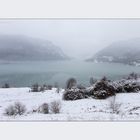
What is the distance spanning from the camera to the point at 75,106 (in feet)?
19.0

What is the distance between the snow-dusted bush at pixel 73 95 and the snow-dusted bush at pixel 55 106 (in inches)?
6.3

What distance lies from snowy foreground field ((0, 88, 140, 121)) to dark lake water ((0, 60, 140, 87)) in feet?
0.62

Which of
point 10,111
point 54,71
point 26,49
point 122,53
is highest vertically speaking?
point 26,49

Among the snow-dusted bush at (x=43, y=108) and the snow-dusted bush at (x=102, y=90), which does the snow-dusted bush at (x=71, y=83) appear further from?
the snow-dusted bush at (x=43, y=108)

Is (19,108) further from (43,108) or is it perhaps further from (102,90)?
(102,90)

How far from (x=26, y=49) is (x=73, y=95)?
1237 millimetres

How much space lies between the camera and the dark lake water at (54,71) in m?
5.82

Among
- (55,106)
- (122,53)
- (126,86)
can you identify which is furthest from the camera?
(122,53)

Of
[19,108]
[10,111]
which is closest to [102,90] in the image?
[19,108]

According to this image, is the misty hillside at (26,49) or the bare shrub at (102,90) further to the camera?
the misty hillside at (26,49)

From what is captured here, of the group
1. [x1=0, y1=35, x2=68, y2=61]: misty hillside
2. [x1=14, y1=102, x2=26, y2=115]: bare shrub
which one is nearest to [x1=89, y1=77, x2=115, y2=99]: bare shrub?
[x1=0, y1=35, x2=68, y2=61]: misty hillside

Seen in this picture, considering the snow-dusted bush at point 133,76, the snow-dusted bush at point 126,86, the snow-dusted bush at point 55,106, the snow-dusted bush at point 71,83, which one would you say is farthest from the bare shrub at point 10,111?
the snow-dusted bush at point 133,76

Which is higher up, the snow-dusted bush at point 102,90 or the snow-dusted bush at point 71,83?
the snow-dusted bush at point 71,83

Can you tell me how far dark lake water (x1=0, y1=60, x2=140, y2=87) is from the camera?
5.82 m
